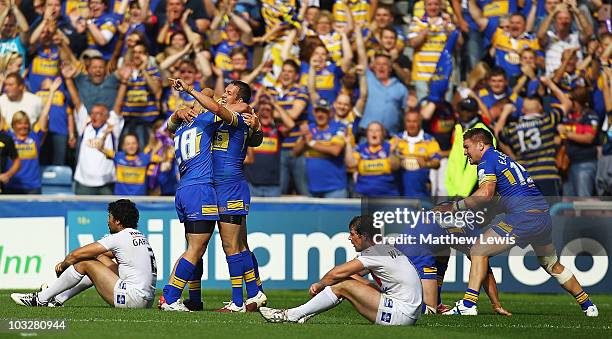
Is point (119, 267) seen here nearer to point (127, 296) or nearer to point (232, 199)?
point (127, 296)

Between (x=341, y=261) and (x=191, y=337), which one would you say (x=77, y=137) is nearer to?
(x=341, y=261)

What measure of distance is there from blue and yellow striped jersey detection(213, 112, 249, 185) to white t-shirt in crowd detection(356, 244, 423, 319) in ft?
8.14

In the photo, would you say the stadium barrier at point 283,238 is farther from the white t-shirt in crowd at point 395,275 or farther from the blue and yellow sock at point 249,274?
the white t-shirt in crowd at point 395,275

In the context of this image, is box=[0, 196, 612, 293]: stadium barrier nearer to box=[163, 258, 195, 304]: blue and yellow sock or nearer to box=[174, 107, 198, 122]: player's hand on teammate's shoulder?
box=[163, 258, 195, 304]: blue and yellow sock

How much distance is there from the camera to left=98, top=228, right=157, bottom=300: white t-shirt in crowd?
42.4 feet

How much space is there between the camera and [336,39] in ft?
66.5

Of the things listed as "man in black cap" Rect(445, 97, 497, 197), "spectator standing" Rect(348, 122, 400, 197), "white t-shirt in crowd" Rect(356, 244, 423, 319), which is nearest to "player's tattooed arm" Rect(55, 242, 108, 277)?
"white t-shirt in crowd" Rect(356, 244, 423, 319)

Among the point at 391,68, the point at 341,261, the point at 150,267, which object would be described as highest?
the point at 391,68

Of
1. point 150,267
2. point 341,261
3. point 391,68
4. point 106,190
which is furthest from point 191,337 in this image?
point 391,68

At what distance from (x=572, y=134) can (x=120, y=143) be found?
6976 mm

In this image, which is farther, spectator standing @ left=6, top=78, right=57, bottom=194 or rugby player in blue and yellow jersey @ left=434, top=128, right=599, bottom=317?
spectator standing @ left=6, top=78, right=57, bottom=194

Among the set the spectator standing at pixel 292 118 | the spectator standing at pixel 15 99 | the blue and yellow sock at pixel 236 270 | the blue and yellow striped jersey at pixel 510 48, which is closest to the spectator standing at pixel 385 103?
the spectator standing at pixel 292 118

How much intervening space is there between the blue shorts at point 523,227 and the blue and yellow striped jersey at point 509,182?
68mm

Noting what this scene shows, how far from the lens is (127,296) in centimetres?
1315
